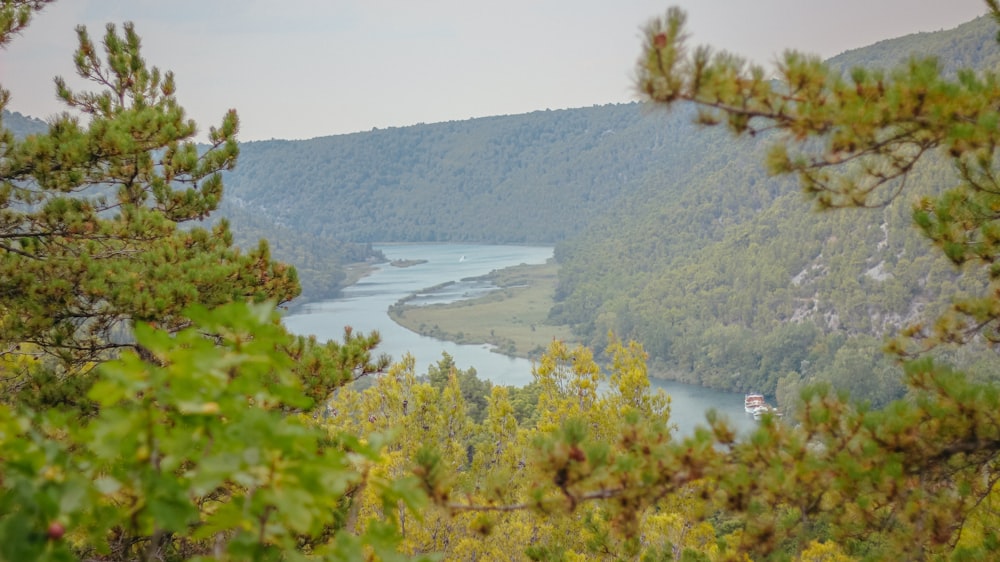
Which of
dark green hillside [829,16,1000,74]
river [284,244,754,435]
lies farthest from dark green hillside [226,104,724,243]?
dark green hillside [829,16,1000,74]

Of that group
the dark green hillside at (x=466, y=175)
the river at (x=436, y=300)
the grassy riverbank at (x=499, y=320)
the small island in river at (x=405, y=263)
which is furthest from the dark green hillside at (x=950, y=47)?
the small island in river at (x=405, y=263)

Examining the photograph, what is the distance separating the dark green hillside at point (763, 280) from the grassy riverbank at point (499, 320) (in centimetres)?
290

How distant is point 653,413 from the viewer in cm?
847

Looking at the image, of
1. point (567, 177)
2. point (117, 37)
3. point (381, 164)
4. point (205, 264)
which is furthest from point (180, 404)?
point (381, 164)

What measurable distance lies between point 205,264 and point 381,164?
154264 millimetres

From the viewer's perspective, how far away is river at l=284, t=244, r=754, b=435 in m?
44.6

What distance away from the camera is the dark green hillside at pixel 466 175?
134m

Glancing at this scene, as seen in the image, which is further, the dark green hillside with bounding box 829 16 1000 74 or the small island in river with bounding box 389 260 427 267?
the small island in river with bounding box 389 260 427 267

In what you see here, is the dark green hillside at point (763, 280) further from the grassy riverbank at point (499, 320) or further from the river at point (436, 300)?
the river at point (436, 300)

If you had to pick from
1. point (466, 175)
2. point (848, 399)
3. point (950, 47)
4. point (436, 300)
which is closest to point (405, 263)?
point (436, 300)

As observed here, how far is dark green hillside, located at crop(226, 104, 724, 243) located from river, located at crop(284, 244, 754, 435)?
1207cm

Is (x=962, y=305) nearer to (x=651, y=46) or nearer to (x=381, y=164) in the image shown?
(x=651, y=46)

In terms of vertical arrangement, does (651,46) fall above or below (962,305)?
above

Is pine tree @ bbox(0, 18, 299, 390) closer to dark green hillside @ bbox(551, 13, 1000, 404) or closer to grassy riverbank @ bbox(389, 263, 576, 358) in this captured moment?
dark green hillside @ bbox(551, 13, 1000, 404)
